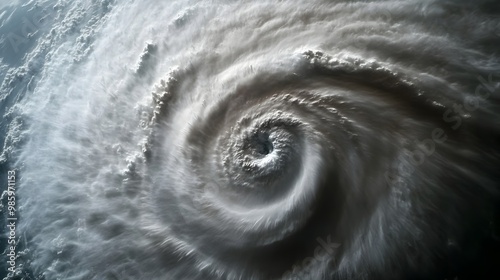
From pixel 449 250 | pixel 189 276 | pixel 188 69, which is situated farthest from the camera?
pixel 188 69

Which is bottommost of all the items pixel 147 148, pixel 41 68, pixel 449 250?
pixel 449 250

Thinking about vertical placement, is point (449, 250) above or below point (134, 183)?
below

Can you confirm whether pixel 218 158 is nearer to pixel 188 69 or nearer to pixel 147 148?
pixel 147 148

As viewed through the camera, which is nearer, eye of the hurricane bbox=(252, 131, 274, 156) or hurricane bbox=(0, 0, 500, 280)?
hurricane bbox=(0, 0, 500, 280)

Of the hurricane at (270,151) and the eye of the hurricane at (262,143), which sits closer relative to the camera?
the hurricane at (270,151)

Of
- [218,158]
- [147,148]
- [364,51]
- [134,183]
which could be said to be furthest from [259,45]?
[134,183]

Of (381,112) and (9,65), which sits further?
(9,65)

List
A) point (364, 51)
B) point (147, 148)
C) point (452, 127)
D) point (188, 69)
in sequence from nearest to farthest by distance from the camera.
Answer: point (452, 127), point (364, 51), point (147, 148), point (188, 69)
